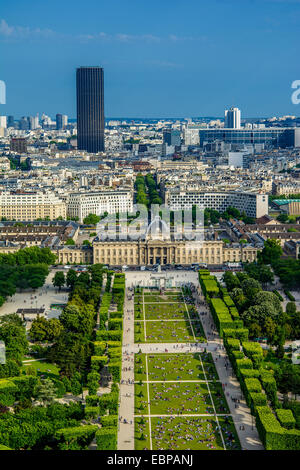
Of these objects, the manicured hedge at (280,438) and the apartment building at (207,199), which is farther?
the apartment building at (207,199)

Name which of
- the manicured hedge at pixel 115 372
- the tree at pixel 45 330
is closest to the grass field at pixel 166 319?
the tree at pixel 45 330

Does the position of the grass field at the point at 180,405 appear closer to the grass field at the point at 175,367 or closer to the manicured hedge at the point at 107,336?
the grass field at the point at 175,367

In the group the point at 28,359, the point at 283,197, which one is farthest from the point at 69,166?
the point at 28,359

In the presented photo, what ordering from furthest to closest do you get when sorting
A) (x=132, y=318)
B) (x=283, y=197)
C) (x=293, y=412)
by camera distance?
(x=283, y=197), (x=132, y=318), (x=293, y=412)

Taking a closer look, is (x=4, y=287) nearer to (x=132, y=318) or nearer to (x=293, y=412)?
(x=132, y=318)

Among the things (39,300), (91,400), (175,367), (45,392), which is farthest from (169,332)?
(45,392)

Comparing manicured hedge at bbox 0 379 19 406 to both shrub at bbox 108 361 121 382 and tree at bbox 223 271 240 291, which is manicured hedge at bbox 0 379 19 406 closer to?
shrub at bbox 108 361 121 382

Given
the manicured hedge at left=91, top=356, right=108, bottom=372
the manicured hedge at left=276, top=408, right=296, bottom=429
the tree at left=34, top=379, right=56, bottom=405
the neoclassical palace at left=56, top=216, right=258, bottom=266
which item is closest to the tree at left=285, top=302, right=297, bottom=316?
the manicured hedge at left=91, top=356, right=108, bottom=372
